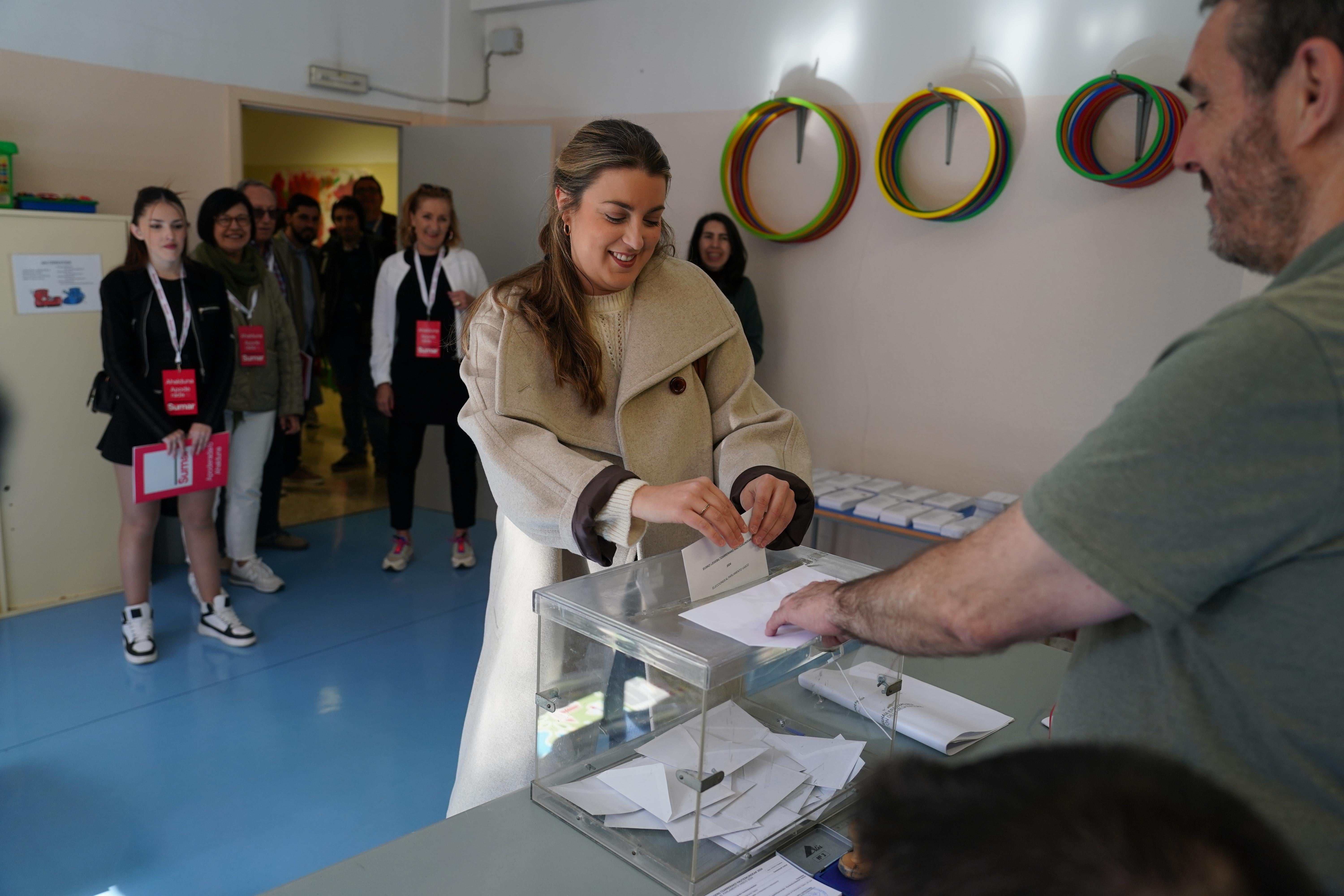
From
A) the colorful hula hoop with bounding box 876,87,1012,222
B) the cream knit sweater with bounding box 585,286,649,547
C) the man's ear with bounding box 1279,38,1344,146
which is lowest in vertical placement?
the cream knit sweater with bounding box 585,286,649,547

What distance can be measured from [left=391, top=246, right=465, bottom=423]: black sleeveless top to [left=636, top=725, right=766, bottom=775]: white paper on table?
143 inches

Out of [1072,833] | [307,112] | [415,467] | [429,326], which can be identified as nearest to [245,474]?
[415,467]

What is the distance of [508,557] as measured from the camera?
177cm

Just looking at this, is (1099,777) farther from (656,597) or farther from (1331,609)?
(656,597)

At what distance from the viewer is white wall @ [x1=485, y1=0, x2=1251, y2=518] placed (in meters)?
3.90

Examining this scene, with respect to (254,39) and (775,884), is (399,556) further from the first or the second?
(775,884)

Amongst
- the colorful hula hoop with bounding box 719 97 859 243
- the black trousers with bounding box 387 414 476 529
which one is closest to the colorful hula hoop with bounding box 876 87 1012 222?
the colorful hula hoop with bounding box 719 97 859 243

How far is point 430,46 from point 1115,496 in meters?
5.85

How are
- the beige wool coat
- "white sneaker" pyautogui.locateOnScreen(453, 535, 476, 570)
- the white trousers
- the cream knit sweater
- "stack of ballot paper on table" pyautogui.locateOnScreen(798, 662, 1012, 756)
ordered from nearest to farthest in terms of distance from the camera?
"stack of ballot paper on table" pyautogui.locateOnScreen(798, 662, 1012, 756)
the beige wool coat
the cream knit sweater
the white trousers
"white sneaker" pyautogui.locateOnScreen(453, 535, 476, 570)

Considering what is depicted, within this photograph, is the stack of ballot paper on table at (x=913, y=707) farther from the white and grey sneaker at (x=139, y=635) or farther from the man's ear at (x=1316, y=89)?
the white and grey sneaker at (x=139, y=635)

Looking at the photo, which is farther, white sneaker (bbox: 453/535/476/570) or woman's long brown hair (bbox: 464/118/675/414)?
white sneaker (bbox: 453/535/476/570)

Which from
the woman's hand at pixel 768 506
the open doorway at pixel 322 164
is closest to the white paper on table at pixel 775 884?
the woman's hand at pixel 768 506

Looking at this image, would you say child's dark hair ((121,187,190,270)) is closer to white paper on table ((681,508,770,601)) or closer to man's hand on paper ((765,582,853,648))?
white paper on table ((681,508,770,601))

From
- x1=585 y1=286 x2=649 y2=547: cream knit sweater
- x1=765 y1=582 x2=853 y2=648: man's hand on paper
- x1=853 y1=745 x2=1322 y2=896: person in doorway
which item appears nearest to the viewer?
x1=853 y1=745 x2=1322 y2=896: person in doorway
